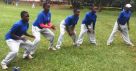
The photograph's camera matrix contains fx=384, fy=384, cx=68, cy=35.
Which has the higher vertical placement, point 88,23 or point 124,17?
point 124,17

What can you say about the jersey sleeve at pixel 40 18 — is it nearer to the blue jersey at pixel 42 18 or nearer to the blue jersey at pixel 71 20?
the blue jersey at pixel 42 18

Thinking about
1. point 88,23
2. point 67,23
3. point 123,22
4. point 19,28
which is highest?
point 19,28

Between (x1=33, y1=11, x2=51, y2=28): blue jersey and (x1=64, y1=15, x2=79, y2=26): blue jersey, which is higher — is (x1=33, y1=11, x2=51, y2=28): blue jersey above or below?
above

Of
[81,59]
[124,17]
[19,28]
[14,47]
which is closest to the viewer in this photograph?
[14,47]

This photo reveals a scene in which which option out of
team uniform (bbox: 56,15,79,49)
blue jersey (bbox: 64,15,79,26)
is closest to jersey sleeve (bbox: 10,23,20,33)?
team uniform (bbox: 56,15,79,49)

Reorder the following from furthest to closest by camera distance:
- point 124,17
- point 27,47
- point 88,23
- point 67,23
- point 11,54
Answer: point 124,17 < point 88,23 < point 67,23 < point 27,47 < point 11,54

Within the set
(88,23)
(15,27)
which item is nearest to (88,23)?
(88,23)

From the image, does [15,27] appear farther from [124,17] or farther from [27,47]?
[124,17]

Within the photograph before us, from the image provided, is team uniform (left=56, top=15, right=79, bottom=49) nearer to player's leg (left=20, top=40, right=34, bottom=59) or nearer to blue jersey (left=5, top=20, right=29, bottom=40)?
player's leg (left=20, top=40, right=34, bottom=59)

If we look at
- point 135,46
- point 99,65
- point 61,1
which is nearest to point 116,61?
point 99,65

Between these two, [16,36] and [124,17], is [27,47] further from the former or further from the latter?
[124,17]

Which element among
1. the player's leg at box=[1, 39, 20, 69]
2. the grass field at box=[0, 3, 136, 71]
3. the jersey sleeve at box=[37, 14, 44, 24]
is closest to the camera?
the player's leg at box=[1, 39, 20, 69]

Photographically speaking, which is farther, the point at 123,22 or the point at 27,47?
the point at 123,22

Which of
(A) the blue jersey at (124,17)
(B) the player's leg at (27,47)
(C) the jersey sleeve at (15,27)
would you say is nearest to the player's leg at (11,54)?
(C) the jersey sleeve at (15,27)
